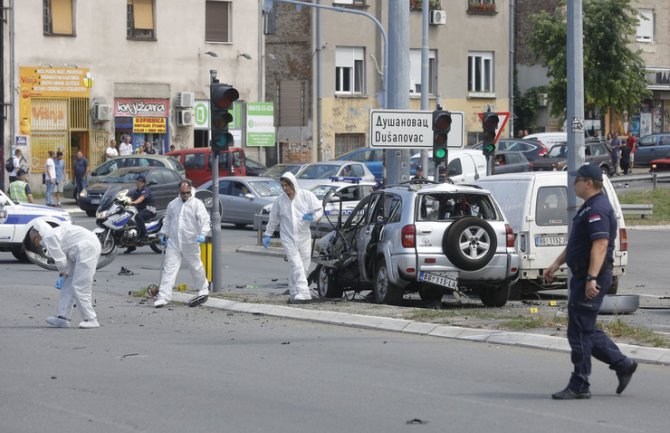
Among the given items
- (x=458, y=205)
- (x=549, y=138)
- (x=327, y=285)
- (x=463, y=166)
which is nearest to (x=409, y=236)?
(x=458, y=205)

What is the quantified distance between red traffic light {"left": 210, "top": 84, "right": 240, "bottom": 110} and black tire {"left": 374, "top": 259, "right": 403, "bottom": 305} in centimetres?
338

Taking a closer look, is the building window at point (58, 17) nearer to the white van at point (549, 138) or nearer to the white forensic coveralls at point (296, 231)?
the white van at point (549, 138)

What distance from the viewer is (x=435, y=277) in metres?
16.3

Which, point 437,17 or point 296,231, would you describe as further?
point 437,17

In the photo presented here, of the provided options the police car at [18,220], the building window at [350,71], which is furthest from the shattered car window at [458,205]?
the building window at [350,71]

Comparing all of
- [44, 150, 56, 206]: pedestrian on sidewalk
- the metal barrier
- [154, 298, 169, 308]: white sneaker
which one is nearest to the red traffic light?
[154, 298, 169, 308]: white sneaker

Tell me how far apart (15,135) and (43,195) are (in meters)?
2.30

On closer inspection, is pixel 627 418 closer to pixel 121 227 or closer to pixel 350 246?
pixel 350 246

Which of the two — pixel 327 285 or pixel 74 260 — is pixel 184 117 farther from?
pixel 74 260

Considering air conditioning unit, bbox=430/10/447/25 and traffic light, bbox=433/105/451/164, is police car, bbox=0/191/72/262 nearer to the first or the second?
traffic light, bbox=433/105/451/164

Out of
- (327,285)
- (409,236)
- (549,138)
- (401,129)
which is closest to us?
(409,236)

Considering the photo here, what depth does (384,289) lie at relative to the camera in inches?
662

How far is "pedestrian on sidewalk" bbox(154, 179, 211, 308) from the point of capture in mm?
17328

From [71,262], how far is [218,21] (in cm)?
3767
